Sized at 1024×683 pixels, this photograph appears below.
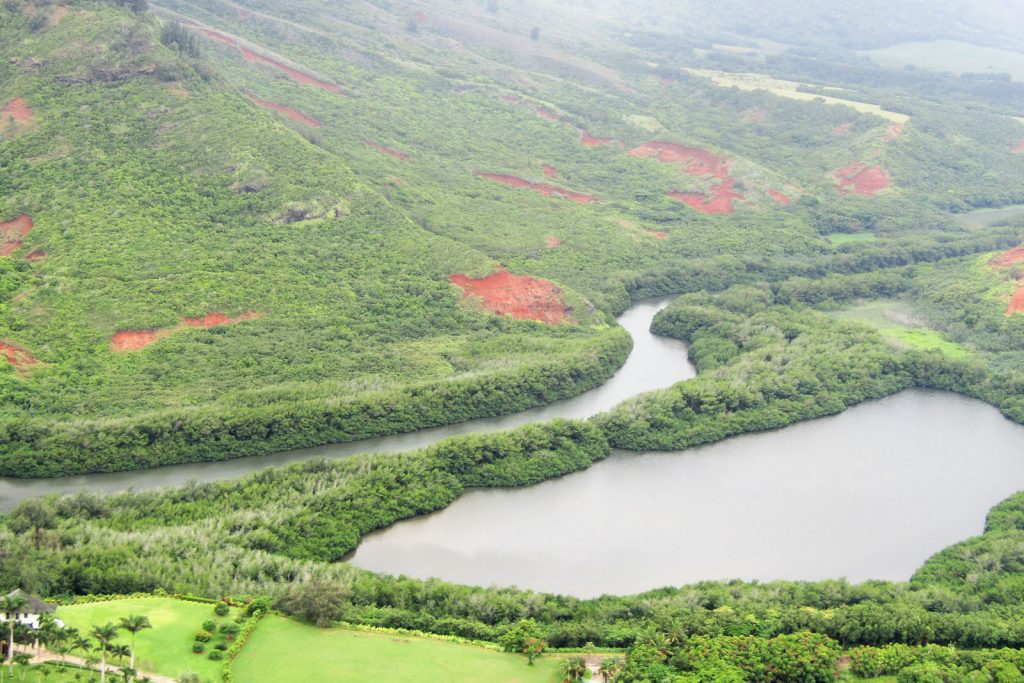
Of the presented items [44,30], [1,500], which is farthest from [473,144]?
[1,500]

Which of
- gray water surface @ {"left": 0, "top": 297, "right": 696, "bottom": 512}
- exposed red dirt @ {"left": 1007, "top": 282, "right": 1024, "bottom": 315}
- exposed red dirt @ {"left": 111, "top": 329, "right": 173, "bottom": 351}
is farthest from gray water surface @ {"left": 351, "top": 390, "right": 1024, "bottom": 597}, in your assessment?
exposed red dirt @ {"left": 111, "top": 329, "right": 173, "bottom": 351}

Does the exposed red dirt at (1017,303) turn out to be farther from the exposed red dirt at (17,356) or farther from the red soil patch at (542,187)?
the exposed red dirt at (17,356)

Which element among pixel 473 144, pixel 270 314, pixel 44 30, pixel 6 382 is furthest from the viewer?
pixel 473 144

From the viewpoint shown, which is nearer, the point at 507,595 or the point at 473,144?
the point at 507,595

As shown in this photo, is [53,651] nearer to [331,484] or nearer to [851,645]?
[331,484]

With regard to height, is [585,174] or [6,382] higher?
[585,174]

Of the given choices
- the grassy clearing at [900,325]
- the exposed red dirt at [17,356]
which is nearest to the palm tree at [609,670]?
the exposed red dirt at [17,356]

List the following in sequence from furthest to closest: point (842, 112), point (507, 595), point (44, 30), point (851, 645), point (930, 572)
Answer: point (842, 112) < point (44, 30) < point (930, 572) < point (507, 595) < point (851, 645)
